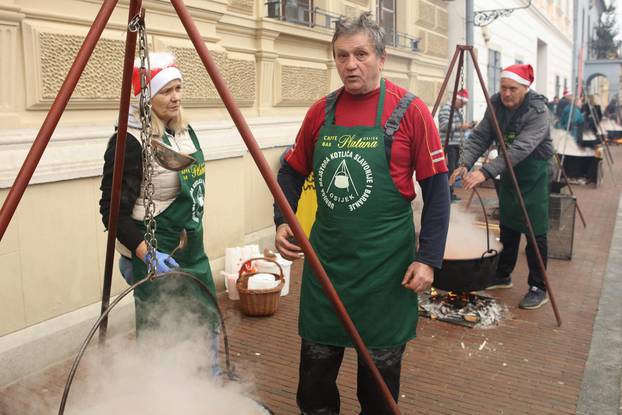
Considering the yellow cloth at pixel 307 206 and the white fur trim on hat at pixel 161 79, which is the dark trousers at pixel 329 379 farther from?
the yellow cloth at pixel 307 206

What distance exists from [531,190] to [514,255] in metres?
Answer: 0.67

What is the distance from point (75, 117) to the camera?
4.02 meters

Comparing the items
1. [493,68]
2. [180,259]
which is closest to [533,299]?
[180,259]

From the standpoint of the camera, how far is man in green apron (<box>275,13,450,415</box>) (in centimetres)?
245

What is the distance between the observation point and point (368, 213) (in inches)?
97.8

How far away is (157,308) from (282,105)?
4174mm

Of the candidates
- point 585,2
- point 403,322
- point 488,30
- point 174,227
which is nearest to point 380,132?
point 403,322

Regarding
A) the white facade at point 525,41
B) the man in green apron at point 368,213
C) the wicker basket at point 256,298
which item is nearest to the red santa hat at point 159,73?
the man in green apron at point 368,213

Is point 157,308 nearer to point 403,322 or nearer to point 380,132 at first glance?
point 403,322

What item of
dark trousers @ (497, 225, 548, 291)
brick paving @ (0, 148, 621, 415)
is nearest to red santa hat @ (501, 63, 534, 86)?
dark trousers @ (497, 225, 548, 291)

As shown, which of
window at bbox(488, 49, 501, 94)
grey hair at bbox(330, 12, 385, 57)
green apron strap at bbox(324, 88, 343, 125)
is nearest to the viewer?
grey hair at bbox(330, 12, 385, 57)

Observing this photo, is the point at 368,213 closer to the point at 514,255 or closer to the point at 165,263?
the point at 165,263

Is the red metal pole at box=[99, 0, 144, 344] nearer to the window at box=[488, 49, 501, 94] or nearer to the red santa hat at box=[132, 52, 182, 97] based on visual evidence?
the red santa hat at box=[132, 52, 182, 97]

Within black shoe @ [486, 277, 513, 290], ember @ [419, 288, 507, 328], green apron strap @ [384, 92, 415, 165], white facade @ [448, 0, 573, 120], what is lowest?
ember @ [419, 288, 507, 328]
